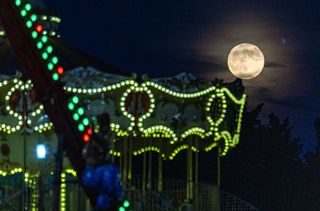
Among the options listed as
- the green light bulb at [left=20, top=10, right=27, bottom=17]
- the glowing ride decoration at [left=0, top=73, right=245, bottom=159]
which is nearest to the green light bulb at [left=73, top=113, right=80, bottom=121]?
the green light bulb at [left=20, top=10, right=27, bottom=17]

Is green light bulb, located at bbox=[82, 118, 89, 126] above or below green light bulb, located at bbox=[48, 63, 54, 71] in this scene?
below

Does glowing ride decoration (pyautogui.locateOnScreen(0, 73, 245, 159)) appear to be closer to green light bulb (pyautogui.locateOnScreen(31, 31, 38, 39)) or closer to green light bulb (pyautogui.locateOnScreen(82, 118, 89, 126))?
green light bulb (pyautogui.locateOnScreen(31, 31, 38, 39))

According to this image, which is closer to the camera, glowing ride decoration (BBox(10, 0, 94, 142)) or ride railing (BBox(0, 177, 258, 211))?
glowing ride decoration (BBox(10, 0, 94, 142))

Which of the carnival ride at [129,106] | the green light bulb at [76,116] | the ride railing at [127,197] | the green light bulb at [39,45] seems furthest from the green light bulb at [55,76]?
the ride railing at [127,197]

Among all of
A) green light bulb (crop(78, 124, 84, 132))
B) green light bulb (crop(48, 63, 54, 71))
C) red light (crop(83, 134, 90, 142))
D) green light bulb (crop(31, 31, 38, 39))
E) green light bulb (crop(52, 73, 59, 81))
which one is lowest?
red light (crop(83, 134, 90, 142))


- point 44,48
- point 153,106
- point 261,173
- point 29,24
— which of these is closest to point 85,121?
point 44,48

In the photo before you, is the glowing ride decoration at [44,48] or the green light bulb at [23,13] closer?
the glowing ride decoration at [44,48]

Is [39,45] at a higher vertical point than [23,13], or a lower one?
lower

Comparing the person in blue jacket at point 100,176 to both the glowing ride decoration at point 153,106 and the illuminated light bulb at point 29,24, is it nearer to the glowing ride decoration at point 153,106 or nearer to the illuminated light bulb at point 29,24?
the illuminated light bulb at point 29,24

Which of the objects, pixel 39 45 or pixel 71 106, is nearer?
pixel 71 106

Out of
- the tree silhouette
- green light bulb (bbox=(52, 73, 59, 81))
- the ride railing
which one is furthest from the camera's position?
the tree silhouette

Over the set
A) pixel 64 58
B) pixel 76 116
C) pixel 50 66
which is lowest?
pixel 76 116

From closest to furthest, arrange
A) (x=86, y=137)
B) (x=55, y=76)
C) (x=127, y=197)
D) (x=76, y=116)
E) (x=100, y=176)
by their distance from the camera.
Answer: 1. (x=100, y=176)
2. (x=86, y=137)
3. (x=76, y=116)
4. (x=55, y=76)
5. (x=127, y=197)

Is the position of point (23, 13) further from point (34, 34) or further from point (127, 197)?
point (127, 197)
